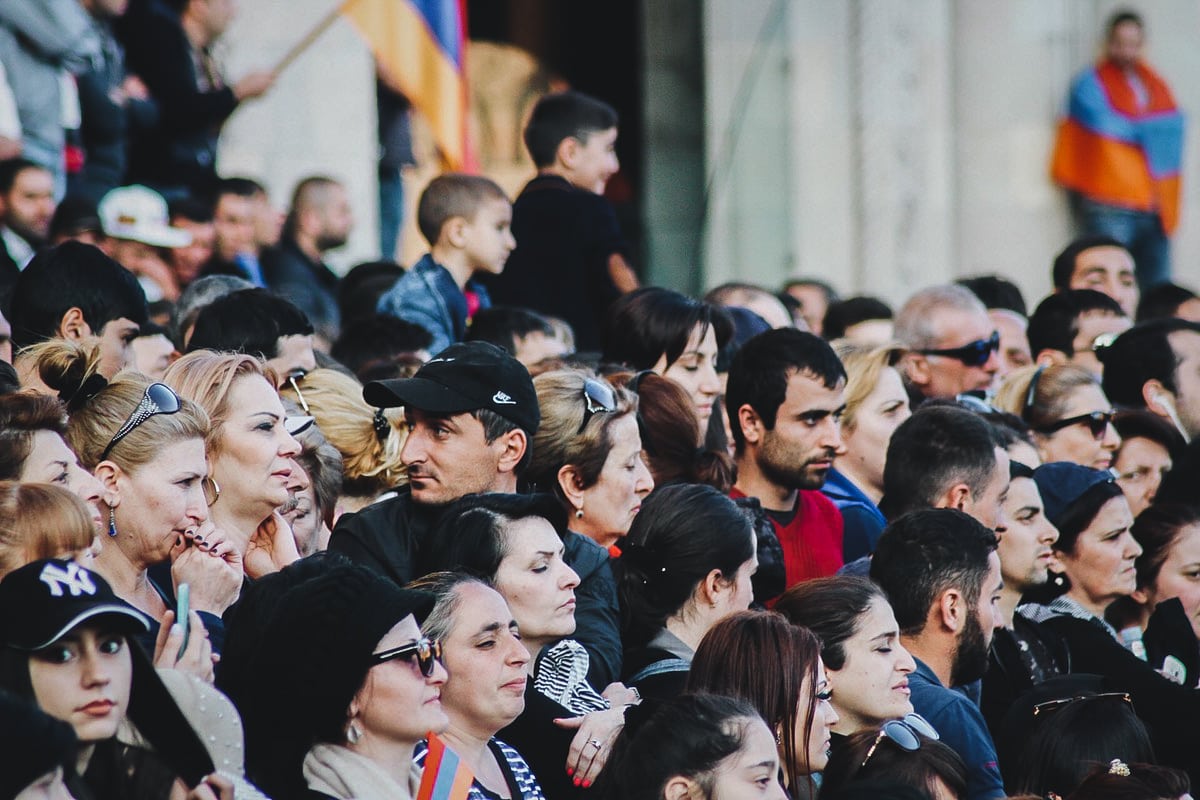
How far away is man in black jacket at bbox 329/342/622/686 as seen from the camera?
5734 mm

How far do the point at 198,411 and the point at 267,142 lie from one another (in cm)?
833

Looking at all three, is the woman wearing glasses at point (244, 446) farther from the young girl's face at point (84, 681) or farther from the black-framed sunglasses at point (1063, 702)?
the black-framed sunglasses at point (1063, 702)

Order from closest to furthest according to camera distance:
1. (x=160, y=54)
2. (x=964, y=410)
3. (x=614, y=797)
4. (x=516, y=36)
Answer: (x=614, y=797)
(x=964, y=410)
(x=160, y=54)
(x=516, y=36)

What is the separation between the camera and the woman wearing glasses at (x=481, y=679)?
188 inches

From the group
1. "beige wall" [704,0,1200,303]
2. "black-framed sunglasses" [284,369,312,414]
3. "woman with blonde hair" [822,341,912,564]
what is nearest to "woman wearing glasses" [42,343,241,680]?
"black-framed sunglasses" [284,369,312,414]

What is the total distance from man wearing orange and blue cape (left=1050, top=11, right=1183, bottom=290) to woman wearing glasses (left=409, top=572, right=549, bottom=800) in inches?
422

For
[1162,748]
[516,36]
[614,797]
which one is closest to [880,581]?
[1162,748]

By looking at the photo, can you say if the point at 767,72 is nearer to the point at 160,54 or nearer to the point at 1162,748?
the point at 160,54

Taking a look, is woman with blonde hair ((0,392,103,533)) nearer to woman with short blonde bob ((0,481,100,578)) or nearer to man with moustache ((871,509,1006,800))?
woman with short blonde bob ((0,481,100,578))

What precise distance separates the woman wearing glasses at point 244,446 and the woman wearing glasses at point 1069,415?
4079mm

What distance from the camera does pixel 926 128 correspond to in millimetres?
14883

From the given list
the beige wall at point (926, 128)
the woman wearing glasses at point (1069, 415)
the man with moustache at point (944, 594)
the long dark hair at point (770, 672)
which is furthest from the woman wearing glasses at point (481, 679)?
the beige wall at point (926, 128)

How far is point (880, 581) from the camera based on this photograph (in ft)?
20.4

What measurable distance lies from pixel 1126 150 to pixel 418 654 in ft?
36.9
